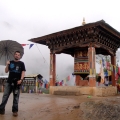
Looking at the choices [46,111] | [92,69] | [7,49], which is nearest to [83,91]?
[92,69]

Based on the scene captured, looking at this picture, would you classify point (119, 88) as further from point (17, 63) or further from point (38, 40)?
point (17, 63)

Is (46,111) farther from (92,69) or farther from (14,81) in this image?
(92,69)

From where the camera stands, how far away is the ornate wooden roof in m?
12.7

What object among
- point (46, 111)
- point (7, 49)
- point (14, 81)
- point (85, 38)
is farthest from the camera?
point (85, 38)

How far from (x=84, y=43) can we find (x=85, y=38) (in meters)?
0.37

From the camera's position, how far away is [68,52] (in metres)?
16.9

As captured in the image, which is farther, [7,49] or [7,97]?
[7,49]

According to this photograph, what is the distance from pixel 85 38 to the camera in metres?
13.4

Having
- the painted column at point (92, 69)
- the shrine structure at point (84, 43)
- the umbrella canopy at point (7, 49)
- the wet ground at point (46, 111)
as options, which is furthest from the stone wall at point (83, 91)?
the umbrella canopy at point (7, 49)

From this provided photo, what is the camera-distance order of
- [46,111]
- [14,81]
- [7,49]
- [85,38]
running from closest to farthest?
[14,81]
[46,111]
[7,49]
[85,38]

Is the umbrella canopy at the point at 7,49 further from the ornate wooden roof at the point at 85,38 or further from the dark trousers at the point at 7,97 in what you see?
the ornate wooden roof at the point at 85,38

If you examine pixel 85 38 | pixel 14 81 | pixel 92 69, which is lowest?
pixel 14 81

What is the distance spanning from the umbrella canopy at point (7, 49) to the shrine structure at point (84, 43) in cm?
715

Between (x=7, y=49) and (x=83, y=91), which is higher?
(x=7, y=49)
